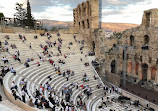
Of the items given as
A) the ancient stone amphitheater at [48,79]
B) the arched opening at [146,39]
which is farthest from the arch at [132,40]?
the ancient stone amphitheater at [48,79]

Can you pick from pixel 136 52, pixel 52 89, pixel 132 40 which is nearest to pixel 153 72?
pixel 136 52

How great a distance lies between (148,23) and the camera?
21.8 meters

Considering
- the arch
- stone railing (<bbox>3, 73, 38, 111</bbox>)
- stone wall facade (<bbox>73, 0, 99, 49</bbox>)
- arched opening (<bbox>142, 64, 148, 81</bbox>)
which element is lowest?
arched opening (<bbox>142, 64, 148, 81</bbox>)

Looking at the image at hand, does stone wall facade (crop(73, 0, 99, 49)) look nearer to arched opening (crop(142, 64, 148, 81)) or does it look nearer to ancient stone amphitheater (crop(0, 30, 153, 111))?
ancient stone amphitheater (crop(0, 30, 153, 111))

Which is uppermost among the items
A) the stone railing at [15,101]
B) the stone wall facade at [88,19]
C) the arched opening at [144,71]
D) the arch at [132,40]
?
the stone wall facade at [88,19]

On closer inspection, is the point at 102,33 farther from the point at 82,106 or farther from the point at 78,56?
the point at 82,106

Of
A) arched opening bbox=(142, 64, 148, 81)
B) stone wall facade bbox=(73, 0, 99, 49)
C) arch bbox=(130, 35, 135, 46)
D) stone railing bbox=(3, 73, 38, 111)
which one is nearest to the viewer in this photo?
stone railing bbox=(3, 73, 38, 111)

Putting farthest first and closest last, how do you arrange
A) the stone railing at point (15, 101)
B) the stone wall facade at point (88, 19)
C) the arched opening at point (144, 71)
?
the stone wall facade at point (88, 19)
the arched opening at point (144, 71)
the stone railing at point (15, 101)

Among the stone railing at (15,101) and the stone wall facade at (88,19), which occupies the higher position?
the stone wall facade at (88,19)

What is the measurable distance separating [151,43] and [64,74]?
13.6 metres

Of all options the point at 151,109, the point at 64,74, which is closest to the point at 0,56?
the point at 64,74

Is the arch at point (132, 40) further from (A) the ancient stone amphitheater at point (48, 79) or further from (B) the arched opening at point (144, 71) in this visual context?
(A) the ancient stone amphitheater at point (48, 79)

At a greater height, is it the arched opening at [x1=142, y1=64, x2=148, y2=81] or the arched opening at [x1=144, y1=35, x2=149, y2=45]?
the arched opening at [x1=144, y1=35, x2=149, y2=45]

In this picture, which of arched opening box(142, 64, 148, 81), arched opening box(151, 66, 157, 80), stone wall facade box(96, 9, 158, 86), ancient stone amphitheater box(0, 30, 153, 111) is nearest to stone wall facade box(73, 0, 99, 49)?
stone wall facade box(96, 9, 158, 86)
